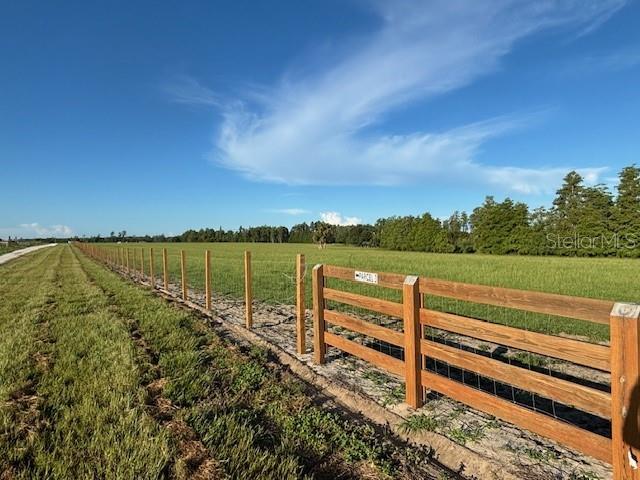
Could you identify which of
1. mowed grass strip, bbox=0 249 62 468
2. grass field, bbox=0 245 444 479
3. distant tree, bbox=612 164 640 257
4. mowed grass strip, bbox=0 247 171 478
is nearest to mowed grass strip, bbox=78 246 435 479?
Result: grass field, bbox=0 245 444 479

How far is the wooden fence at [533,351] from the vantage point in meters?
2.34

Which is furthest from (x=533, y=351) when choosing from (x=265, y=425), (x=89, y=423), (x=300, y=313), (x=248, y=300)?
(x=248, y=300)

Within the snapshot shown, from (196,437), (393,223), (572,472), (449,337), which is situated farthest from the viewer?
(393,223)

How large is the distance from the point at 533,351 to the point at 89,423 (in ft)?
11.9

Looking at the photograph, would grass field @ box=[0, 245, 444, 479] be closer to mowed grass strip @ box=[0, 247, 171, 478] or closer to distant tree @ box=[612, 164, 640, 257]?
mowed grass strip @ box=[0, 247, 171, 478]

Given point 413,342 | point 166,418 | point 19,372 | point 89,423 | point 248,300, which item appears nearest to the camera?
point 89,423

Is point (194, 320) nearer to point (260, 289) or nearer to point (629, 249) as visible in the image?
point (260, 289)

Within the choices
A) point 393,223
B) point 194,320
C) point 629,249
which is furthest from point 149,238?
point 194,320

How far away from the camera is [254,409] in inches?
150

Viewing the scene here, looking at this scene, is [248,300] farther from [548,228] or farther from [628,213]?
[548,228]

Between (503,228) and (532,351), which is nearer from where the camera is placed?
(532,351)

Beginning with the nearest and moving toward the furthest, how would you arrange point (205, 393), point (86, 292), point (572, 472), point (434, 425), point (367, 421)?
point (572, 472) → point (434, 425) → point (367, 421) → point (205, 393) → point (86, 292)

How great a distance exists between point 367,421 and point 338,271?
6.51 feet

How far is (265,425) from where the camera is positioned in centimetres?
349
